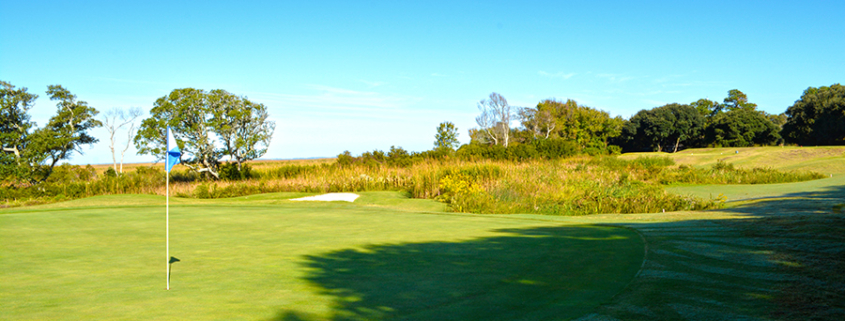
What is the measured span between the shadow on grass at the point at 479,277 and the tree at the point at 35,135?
22360 millimetres

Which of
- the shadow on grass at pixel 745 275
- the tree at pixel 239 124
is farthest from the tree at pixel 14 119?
the shadow on grass at pixel 745 275

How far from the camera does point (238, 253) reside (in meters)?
4.96

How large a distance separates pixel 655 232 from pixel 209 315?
4.59 meters

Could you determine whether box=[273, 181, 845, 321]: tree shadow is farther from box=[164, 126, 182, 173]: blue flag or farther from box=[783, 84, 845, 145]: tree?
box=[783, 84, 845, 145]: tree

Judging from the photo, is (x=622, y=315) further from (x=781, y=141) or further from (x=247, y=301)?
(x=781, y=141)

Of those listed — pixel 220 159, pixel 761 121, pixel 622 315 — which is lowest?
pixel 622 315

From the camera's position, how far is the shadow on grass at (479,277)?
3008 millimetres

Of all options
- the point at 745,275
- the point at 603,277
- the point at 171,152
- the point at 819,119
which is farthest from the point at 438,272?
the point at 819,119

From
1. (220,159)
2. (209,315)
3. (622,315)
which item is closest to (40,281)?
(209,315)

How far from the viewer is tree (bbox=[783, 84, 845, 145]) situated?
130 ft

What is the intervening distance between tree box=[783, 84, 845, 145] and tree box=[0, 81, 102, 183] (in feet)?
172

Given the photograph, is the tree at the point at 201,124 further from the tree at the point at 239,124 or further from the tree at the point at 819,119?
the tree at the point at 819,119

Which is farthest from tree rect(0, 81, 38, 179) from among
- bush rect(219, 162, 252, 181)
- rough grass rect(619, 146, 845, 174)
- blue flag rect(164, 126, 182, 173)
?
rough grass rect(619, 146, 845, 174)

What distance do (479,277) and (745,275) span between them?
185cm
